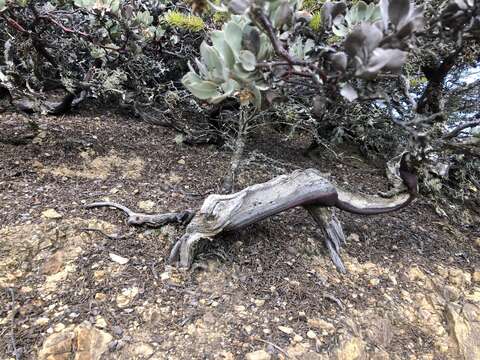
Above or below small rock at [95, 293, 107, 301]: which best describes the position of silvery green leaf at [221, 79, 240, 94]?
above

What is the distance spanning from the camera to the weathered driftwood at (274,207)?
2004mm

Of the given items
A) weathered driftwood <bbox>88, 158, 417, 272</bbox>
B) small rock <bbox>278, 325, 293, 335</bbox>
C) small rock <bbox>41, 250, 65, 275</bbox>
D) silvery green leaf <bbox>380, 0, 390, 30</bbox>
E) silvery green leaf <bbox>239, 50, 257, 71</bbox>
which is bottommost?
small rock <bbox>41, 250, 65, 275</bbox>

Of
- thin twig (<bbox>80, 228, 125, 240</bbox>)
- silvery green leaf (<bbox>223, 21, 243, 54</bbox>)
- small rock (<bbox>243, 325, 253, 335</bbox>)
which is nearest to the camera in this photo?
silvery green leaf (<bbox>223, 21, 243, 54</bbox>)

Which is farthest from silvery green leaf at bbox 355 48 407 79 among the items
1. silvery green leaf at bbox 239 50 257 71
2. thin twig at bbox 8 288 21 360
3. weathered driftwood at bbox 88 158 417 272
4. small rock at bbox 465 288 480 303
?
small rock at bbox 465 288 480 303

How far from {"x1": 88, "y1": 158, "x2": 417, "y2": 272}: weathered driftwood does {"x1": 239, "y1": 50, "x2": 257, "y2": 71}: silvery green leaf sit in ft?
3.33

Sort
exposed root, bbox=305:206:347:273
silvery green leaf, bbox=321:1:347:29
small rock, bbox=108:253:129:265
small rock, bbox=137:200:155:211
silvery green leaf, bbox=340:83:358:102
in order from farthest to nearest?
small rock, bbox=137:200:155:211, exposed root, bbox=305:206:347:273, small rock, bbox=108:253:129:265, silvery green leaf, bbox=321:1:347:29, silvery green leaf, bbox=340:83:358:102

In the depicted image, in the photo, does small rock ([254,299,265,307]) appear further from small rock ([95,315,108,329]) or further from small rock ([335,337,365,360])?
small rock ([95,315,108,329])

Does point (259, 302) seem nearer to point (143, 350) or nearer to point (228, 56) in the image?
point (143, 350)

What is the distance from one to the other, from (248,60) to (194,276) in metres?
1.22

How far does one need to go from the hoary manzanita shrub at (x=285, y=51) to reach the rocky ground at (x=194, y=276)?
104cm

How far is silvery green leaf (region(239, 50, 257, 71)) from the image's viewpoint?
1.07 meters

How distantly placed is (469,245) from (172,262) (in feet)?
6.69

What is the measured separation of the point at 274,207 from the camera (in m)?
2.09

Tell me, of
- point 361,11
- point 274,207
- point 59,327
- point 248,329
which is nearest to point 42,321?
point 59,327
